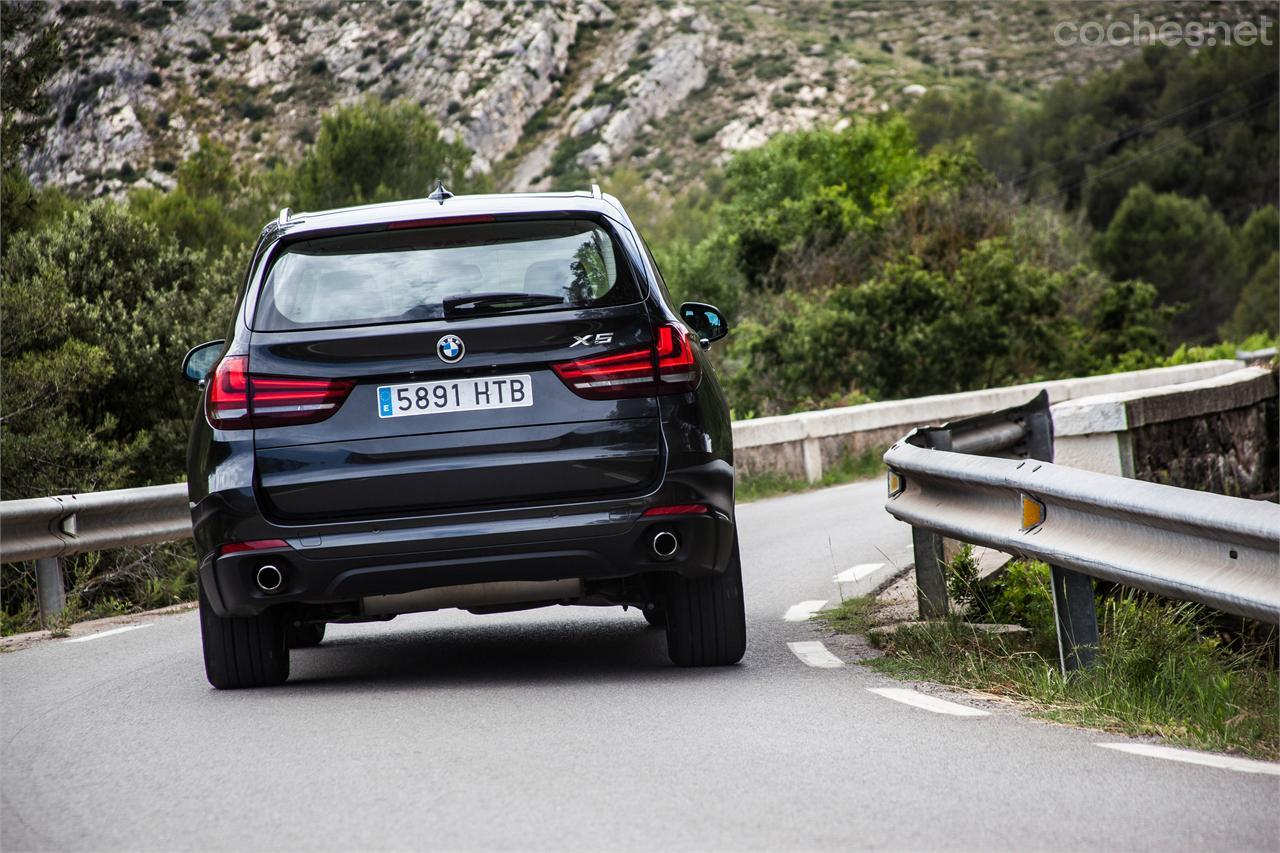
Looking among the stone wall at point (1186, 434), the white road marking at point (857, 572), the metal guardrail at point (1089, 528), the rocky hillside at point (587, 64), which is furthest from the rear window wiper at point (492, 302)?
the rocky hillside at point (587, 64)

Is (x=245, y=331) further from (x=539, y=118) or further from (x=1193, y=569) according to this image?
(x=539, y=118)

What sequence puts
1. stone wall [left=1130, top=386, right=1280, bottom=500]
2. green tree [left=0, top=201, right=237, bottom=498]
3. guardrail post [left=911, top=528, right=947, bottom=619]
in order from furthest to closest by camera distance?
green tree [left=0, top=201, right=237, bottom=498], stone wall [left=1130, top=386, right=1280, bottom=500], guardrail post [left=911, top=528, right=947, bottom=619]

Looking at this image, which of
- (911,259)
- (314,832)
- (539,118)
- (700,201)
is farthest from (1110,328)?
(539,118)

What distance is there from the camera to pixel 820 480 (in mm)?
18359

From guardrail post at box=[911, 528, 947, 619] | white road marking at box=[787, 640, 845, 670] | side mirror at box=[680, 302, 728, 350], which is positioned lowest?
white road marking at box=[787, 640, 845, 670]

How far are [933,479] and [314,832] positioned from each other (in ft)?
12.2

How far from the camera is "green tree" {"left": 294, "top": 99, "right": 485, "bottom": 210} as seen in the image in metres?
44.5

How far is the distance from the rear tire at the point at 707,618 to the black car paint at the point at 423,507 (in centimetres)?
39

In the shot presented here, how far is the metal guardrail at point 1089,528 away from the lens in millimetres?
4730

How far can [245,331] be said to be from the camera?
5859 mm

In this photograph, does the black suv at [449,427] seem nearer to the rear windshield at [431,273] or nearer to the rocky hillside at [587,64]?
the rear windshield at [431,273]

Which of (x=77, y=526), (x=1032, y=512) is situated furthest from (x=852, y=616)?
(x=77, y=526)

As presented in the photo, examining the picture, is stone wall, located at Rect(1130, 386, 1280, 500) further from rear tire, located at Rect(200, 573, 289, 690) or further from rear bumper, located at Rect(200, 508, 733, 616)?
rear tire, located at Rect(200, 573, 289, 690)
